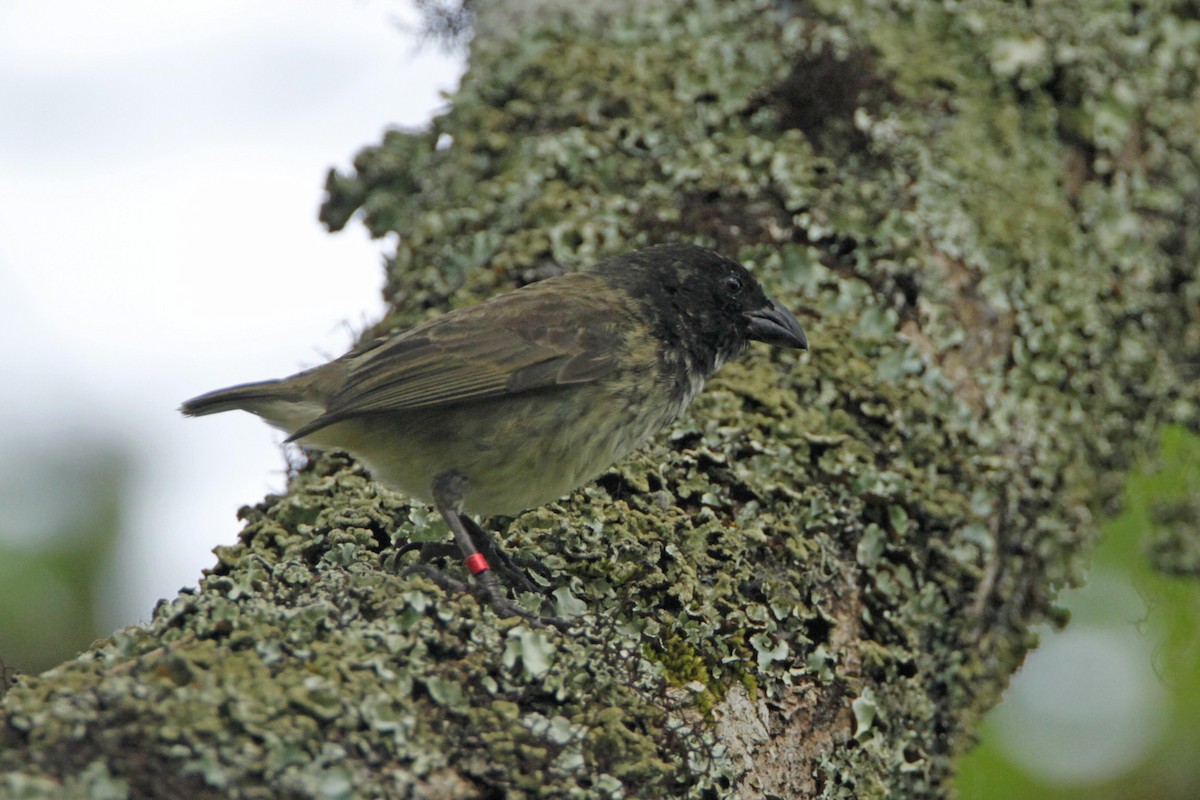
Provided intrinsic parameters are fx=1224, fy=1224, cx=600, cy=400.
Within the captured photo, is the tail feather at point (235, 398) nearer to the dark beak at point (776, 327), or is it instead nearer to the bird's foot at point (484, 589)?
the bird's foot at point (484, 589)

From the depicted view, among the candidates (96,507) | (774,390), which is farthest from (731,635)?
(96,507)

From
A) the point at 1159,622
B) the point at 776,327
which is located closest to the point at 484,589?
the point at 776,327

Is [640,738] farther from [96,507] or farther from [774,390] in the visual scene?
[96,507]

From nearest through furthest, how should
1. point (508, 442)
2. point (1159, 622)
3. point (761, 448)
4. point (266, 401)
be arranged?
point (508, 442)
point (761, 448)
point (266, 401)
point (1159, 622)

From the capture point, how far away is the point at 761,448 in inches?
141

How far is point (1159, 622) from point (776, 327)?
205cm

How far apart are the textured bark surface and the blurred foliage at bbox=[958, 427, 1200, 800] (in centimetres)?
32

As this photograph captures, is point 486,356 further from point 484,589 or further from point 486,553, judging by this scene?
point 484,589

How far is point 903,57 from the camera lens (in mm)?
4723

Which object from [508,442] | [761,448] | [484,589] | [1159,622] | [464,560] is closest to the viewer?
[484,589]

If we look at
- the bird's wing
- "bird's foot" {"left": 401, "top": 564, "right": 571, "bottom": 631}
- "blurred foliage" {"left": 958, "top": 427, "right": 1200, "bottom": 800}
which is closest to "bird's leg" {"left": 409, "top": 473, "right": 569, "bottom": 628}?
"bird's foot" {"left": 401, "top": 564, "right": 571, "bottom": 631}

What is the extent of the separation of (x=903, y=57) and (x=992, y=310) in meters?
1.16

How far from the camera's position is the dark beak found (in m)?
3.80

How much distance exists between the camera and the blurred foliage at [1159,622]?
4.52 metres
